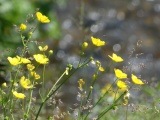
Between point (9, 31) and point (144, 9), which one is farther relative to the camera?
point (144, 9)

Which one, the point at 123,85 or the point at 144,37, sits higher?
the point at 123,85

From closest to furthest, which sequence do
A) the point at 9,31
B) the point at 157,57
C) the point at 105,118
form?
the point at 105,118, the point at 9,31, the point at 157,57

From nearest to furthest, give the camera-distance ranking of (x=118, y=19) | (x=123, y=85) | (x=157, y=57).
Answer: (x=123, y=85)
(x=157, y=57)
(x=118, y=19)

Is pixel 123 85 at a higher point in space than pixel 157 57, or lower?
higher

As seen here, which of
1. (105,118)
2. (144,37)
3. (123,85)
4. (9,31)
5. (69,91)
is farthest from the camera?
(144,37)

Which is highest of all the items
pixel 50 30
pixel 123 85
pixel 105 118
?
pixel 123 85

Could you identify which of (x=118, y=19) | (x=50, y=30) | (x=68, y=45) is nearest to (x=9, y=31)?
(x=50, y=30)

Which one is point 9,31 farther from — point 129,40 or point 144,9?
point 144,9

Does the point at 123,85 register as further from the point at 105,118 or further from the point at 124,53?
the point at 124,53

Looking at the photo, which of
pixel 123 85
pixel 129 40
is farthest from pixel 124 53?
pixel 123 85
